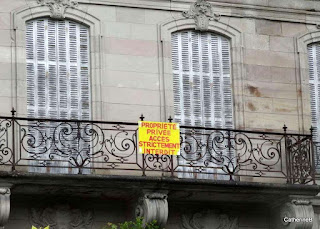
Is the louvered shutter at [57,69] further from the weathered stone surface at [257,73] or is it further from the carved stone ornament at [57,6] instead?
the weathered stone surface at [257,73]

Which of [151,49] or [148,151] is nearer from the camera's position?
[148,151]

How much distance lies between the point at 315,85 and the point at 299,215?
3.05 m

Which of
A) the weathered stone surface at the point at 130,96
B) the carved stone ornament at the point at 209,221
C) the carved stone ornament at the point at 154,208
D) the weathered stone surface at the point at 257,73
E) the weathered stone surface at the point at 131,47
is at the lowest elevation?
the carved stone ornament at the point at 209,221

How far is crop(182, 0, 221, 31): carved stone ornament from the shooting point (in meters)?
23.9

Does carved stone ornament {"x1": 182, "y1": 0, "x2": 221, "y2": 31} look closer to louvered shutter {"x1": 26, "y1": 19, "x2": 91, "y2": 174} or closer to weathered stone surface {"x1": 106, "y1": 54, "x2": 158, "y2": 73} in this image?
weathered stone surface {"x1": 106, "y1": 54, "x2": 158, "y2": 73}

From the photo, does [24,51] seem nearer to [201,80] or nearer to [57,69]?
[57,69]

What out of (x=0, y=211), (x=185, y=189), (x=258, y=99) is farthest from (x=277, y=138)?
(x=0, y=211)

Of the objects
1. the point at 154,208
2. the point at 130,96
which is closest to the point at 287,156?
the point at 154,208

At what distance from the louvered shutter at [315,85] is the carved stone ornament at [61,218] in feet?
16.2

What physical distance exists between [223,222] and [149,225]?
7.28 feet

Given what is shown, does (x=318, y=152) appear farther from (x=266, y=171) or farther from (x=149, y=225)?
(x=149, y=225)

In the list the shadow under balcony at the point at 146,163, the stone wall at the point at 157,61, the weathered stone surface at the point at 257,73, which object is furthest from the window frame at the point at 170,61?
the shadow under balcony at the point at 146,163

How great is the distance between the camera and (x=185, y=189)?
21984mm

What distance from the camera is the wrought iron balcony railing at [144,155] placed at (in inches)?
860
